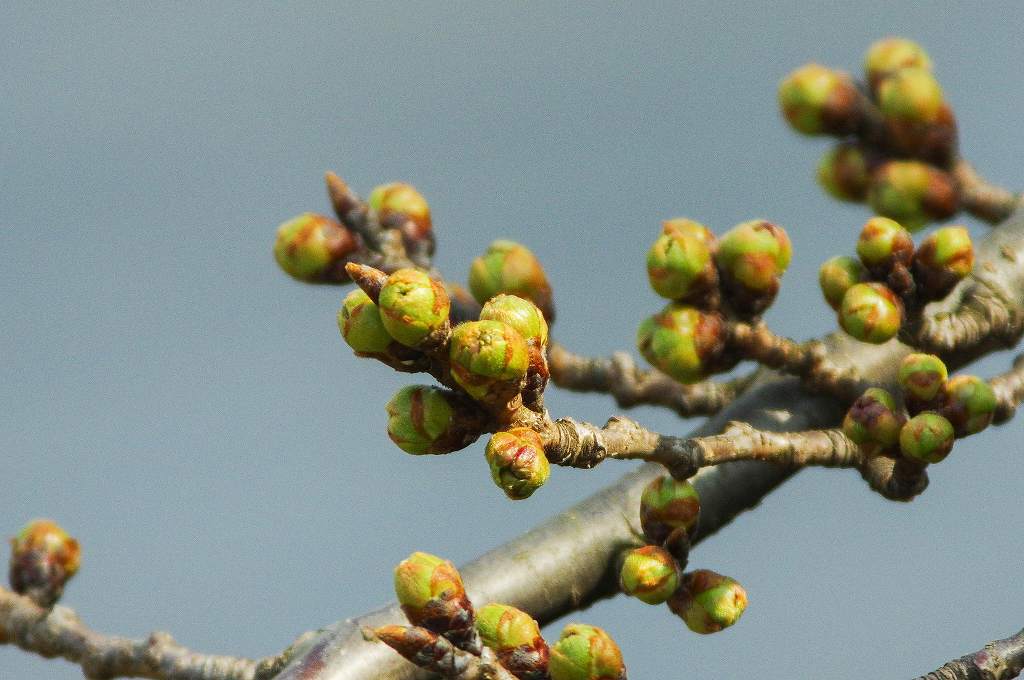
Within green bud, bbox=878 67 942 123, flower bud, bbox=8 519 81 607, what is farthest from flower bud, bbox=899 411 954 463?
flower bud, bbox=8 519 81 607

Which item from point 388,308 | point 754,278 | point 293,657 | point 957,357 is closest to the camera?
point 388,308

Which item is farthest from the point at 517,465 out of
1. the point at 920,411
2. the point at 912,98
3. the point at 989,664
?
the point at 912,98

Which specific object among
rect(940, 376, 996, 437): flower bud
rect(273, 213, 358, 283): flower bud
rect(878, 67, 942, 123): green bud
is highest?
rect(878, 67, 942, 123): green bud

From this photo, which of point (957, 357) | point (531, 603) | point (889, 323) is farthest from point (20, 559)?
point (957, 357)

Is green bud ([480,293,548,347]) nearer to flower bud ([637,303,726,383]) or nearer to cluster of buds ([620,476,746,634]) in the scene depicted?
cluster of buds ([620,476,746,634])

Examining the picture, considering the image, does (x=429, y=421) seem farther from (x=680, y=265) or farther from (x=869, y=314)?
(x=869, y=314)

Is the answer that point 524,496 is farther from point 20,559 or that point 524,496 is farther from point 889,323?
point 20,559
